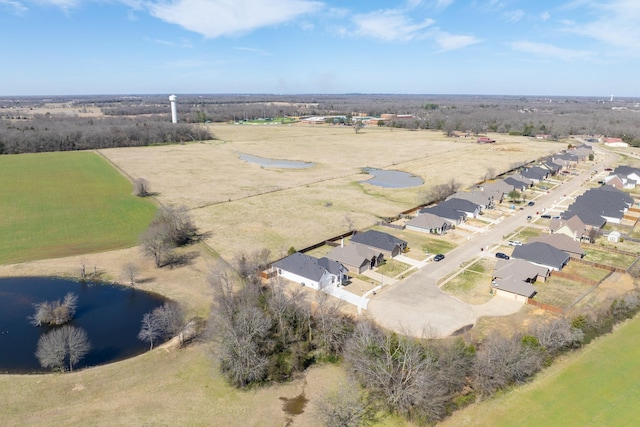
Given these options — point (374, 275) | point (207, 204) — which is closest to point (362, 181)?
point (207, 204)

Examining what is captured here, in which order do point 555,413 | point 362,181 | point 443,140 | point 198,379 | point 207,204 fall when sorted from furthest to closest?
1. point 443,140
2. point 362,181
3. point 207,204
4. point 198,379
5. point 555,413

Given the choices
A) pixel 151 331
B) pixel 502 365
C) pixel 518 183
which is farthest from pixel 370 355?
pixel 518 183

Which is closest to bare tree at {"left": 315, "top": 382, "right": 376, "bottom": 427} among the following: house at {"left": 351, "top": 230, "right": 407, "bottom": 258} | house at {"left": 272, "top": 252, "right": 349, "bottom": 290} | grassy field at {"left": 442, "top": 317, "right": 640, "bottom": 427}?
grassy field at {"left": 442, "top": 317, "right": 640, "bottom": 427}

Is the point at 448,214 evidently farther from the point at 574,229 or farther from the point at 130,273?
the point at 130,273

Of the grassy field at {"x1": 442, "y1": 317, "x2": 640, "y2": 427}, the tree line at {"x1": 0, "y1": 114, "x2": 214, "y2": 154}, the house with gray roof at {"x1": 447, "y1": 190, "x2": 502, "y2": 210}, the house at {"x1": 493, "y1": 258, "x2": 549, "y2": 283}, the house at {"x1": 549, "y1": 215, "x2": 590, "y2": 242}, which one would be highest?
the tree line at {"x1": 0, "y1": 114, "x2": 214, "y2": 154}

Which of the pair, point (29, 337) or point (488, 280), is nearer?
point (29, 337)

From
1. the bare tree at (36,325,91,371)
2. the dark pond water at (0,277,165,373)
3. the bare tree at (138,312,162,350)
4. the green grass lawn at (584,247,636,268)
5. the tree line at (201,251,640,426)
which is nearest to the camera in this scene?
the tree line at (201,251,640,426)

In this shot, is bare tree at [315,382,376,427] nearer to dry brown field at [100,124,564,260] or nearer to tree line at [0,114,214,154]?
dry brown field at [100,124,564,260]

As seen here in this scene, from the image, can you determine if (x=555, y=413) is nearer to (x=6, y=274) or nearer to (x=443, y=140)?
(x=6, y=274)
